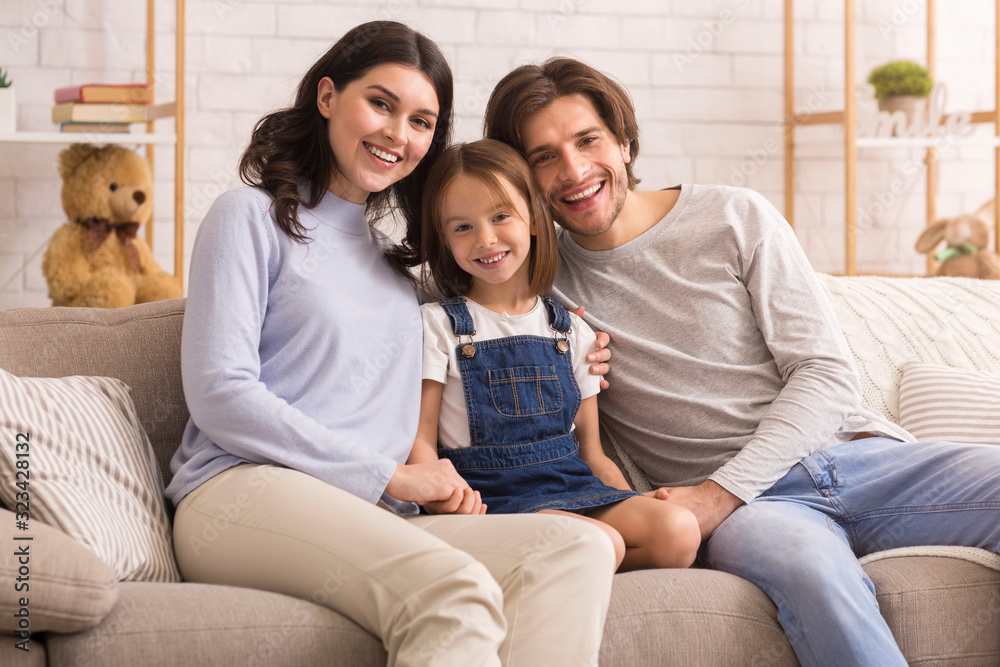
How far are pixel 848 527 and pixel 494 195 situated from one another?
81 cm

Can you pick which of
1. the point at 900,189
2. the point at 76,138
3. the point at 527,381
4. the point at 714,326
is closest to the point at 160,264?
the point at 76,138

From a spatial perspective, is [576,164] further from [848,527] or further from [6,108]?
[6,108]

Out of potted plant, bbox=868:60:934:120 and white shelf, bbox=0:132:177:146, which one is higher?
potted plant, bbox=868:60:934:120

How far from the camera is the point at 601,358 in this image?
63.6 inches

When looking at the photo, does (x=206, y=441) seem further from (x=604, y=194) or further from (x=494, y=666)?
(x=604, y=194)

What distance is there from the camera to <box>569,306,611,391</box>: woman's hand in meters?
1.60

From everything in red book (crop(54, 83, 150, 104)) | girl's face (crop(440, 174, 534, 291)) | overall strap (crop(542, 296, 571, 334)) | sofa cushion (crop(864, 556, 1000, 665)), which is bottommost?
sofa cushion (crop(864, 556, 1000, 665))

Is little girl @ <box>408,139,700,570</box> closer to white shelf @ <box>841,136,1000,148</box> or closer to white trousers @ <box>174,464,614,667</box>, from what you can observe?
white trousers @ <box>174,464,614,667</box>

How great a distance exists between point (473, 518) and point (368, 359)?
0.31m

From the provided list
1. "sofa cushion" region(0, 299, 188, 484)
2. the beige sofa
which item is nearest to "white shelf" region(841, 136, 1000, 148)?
the beige sofa

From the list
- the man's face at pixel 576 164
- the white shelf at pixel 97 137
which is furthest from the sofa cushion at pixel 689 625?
the white shelf at pixel 97 137

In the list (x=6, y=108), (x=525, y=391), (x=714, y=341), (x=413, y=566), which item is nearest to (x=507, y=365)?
(x=525, y=391)

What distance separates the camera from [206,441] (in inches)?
53.4

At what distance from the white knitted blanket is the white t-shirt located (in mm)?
645
